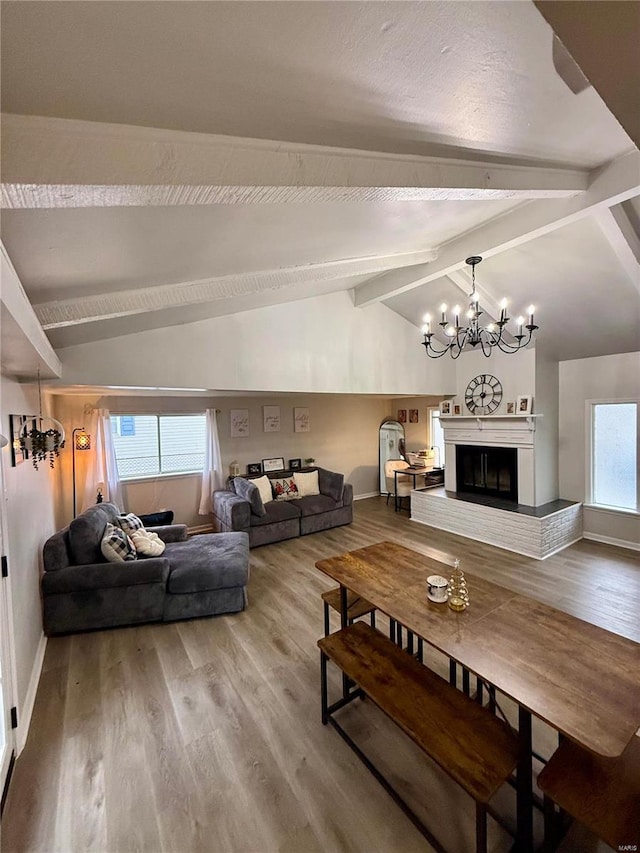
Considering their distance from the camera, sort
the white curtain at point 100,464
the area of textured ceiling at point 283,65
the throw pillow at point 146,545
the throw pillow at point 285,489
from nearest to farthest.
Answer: the area of textured ceiling at point 283,65 < the throw pillow at point 146,545 < the white curtain at point 100,464 < the throw pillow at point 285,489

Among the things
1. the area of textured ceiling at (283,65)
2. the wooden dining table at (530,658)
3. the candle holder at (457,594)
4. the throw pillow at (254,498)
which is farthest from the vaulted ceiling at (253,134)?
the throw pillow at (254,498)

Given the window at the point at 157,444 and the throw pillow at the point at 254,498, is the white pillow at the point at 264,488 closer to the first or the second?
the throw pillow at the point at 254,498

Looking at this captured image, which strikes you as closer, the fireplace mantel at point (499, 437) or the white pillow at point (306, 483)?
the fireplace mantel at point (499, 437)

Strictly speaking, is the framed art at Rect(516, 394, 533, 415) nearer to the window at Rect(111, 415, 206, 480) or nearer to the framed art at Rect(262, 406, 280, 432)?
the framed art at Rect(262, 406, 280, 432)

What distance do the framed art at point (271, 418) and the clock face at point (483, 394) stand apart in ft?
10.1

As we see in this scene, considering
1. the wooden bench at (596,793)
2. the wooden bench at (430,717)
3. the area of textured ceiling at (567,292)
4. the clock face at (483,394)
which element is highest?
the area of textured ceiling at (567,292)

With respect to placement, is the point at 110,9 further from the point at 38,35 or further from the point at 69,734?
the point at 69,734

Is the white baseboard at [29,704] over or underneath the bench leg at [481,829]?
underneath

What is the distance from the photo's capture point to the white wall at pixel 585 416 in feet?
14.2

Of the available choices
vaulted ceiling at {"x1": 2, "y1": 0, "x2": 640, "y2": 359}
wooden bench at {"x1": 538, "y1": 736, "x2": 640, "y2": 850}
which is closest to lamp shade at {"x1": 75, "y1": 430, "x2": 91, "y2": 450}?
vaulted ceiling at {"x1": 2, "y1": 0, "x2": 640, "y2": 359}

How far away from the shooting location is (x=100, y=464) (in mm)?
4605

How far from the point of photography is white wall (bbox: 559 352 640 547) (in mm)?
4336

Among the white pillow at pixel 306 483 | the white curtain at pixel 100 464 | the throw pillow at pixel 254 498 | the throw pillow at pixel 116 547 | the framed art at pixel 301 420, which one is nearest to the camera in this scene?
the throw pillow at pixel 116 547

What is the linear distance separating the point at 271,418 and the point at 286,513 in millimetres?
1773
